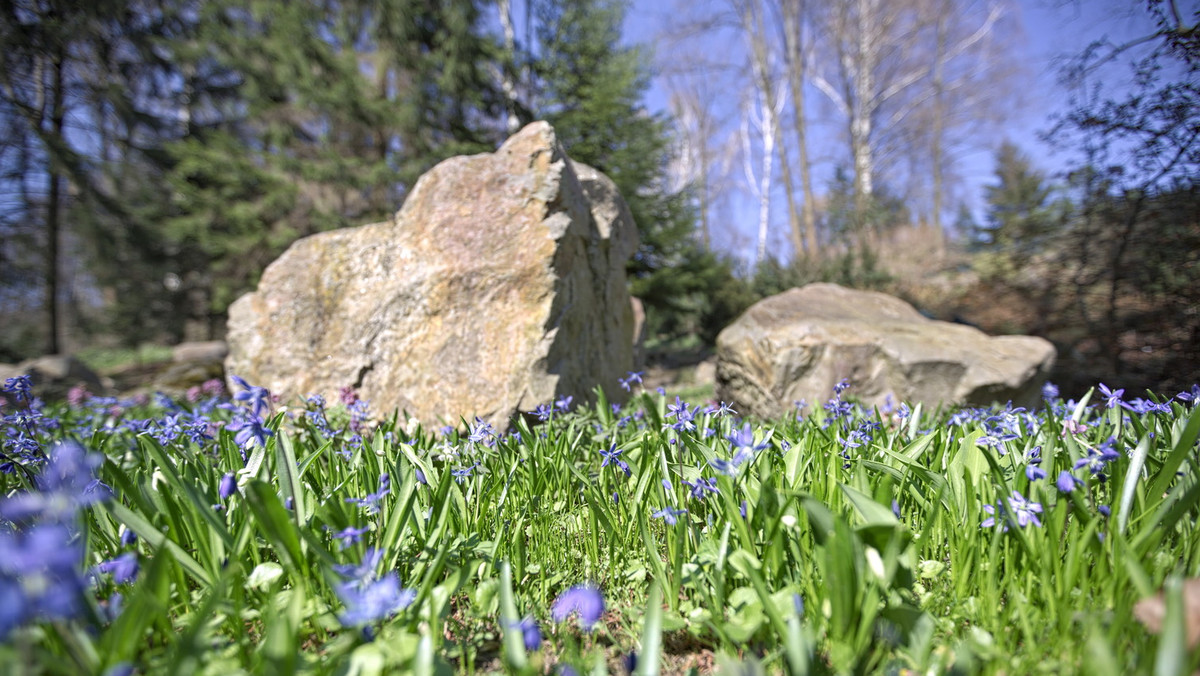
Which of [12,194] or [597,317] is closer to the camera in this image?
[597,317]

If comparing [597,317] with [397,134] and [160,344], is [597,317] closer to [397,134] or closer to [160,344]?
[397,134]

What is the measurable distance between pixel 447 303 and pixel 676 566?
2.61 metres

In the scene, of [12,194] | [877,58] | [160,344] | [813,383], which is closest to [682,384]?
[813,383]

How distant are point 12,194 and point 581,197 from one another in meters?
16.3

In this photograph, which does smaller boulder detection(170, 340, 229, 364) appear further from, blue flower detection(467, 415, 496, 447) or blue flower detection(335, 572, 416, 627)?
blue flower detection(335, 572, 416, 627)

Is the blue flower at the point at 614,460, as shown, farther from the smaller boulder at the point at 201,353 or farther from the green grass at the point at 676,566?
the smaller boulder at the point at 201,353

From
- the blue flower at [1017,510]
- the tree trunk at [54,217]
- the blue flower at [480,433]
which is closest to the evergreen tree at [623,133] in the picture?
the blue flower at [480,433]

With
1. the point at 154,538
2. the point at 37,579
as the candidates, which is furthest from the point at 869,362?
the point at 37,579

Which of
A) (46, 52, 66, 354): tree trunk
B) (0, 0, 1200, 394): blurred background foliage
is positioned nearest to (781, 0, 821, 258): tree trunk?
(0, 0, 1200, 394): blurred background foliage

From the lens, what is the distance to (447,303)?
364 cm

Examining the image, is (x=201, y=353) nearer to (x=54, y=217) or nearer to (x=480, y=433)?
(x=54, y=217)

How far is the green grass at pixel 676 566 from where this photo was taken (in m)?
1.14

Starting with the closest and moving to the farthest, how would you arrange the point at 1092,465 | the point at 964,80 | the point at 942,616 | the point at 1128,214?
the point at 942,616
the point at 1092,465
the point at 1128,214
the point at 964,80

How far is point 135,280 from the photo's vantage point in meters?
16.2
